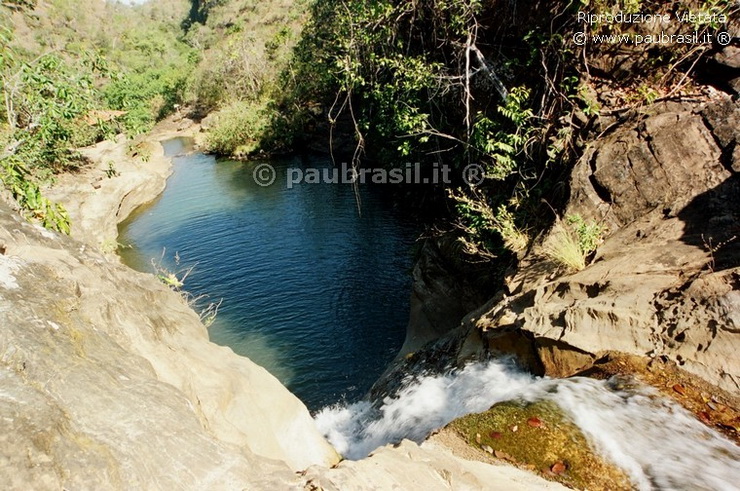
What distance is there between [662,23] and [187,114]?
186ft

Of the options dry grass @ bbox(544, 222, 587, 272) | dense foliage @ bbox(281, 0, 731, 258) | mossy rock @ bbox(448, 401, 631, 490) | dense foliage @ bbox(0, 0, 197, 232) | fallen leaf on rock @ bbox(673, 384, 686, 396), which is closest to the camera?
mossy rock @ bbox(448, 401, 631, 490)

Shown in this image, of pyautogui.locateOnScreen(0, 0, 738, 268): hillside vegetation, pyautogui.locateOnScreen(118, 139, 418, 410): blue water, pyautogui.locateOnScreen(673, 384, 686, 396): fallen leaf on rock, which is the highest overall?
pyautogui.locateOnScreen(0, 0, 738, 268): hillside vegetation

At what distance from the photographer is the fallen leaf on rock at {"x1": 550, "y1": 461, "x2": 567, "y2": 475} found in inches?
147

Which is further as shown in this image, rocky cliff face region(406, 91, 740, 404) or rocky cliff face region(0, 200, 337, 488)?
rocky cliff face region(406, 91, 740, 404)

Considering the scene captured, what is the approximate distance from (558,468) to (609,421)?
0.74 meters

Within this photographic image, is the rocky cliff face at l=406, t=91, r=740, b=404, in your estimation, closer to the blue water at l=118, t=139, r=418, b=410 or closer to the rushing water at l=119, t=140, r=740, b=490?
the rushing water at l=119, t=140, r=740, b=490

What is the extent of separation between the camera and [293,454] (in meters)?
4.90

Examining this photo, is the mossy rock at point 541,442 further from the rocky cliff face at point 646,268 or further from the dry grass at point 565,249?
the dry grass at point 565,249

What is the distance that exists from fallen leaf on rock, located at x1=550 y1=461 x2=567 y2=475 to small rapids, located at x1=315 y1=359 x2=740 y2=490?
1.19ft

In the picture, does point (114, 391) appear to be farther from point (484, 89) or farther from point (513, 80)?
point (484, 89)

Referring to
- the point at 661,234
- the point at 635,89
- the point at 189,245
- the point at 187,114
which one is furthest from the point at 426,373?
the point at 187,114

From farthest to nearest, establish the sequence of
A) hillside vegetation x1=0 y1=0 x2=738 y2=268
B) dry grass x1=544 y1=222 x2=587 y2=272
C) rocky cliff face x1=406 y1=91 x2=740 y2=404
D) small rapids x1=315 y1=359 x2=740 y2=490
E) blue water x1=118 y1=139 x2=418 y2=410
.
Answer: blue water x1=118 y1=139 x2=418 y2=410 → hillside vegetation x1=0 y1=0 x2=738 y2=268 → dry grass x1=544 y1=222 x2=587 y2=272 → rocky cliff face x1=406 y1=91 x2=740 y2=404 → small rapids x1=315 y1=359 x2=740 y2=490

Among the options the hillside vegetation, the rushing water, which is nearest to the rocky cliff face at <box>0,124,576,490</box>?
the rushing water

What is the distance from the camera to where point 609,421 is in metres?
4.07
